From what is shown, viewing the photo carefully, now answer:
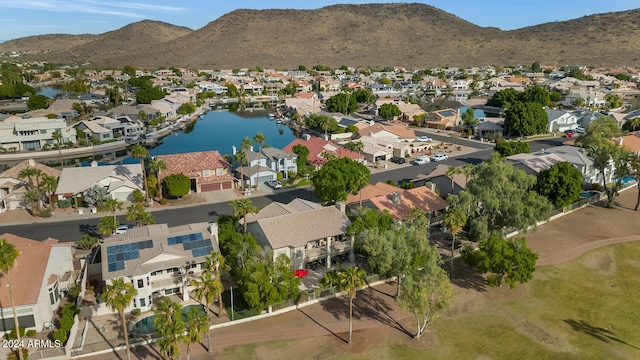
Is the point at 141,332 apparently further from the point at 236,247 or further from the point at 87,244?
the point at 87,244

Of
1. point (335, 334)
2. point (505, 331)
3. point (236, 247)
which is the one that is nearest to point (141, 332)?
point (236, 247)

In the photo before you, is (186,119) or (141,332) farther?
(186,119)

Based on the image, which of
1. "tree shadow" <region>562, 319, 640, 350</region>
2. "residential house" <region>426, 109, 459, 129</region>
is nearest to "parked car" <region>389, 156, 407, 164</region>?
"residential house" <region>426, 109, 459, 129</region>

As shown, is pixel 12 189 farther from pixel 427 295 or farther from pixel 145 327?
pixel 427 295

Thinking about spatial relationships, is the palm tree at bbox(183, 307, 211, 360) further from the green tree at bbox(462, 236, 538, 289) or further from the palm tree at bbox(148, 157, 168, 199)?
the palm tree at bbox(148, 157, 168, 199)

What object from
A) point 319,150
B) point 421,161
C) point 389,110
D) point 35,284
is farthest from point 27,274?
point 389,110

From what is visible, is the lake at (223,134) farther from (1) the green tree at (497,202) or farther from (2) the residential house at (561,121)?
(2) the residential house at (561,121)
